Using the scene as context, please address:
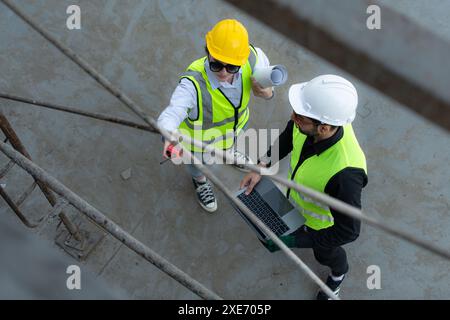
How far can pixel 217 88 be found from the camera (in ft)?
10.6

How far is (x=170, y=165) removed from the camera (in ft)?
15.2

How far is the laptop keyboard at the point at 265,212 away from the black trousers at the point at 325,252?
0.39 ft

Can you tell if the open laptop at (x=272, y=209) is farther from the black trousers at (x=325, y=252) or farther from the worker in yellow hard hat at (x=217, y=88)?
the worker in yellow hard hat at (x=217, y=88)

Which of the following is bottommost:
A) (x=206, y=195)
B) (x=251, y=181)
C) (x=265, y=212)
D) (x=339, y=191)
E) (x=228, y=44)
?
(x=206, y=195)

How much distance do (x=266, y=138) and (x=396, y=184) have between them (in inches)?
52.9

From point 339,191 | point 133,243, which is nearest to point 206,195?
point 339,191

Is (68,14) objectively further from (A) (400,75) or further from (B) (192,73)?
(A) (400,75)

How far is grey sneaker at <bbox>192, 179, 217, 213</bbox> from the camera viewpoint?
4.35 m

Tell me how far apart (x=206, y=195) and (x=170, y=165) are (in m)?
0.53

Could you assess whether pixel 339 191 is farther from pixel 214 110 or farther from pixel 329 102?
pixel 214 110

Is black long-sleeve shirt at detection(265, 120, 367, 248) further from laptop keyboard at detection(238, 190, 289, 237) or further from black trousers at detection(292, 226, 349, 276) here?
laptop keyboard at detection(238, 190, 289, 237)

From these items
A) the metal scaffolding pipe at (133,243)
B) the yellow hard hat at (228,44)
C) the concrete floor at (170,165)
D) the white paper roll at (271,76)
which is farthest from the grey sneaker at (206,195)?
the metal scaffolding pipe at (133,243)

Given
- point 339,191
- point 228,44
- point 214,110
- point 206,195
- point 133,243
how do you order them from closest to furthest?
point 133,243 → point 339,191 → point 228,44 → point 214,110 → point 206,195
